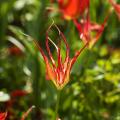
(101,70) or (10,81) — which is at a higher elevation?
(101,70)

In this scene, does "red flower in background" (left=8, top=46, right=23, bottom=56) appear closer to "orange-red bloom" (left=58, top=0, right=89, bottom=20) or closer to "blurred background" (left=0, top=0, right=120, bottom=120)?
"blurred background" (left=0, top=0, right=120, bottom=120)

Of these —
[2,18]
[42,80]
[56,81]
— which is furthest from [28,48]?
[56,81]

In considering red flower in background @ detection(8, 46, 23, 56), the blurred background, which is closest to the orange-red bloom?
the blurred background

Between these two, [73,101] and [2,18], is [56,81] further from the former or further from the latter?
[2,18]

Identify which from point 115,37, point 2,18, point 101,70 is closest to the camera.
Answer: point 101,70

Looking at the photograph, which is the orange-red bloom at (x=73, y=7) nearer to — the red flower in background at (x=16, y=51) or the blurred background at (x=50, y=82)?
the blurred background at (x=50, y=82)

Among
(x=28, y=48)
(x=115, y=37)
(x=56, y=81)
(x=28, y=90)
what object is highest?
(x=56, y=81)

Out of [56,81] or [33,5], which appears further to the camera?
[33,5]

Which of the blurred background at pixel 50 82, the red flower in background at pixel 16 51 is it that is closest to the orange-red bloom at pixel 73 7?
the blurred background at pixel 50 82
